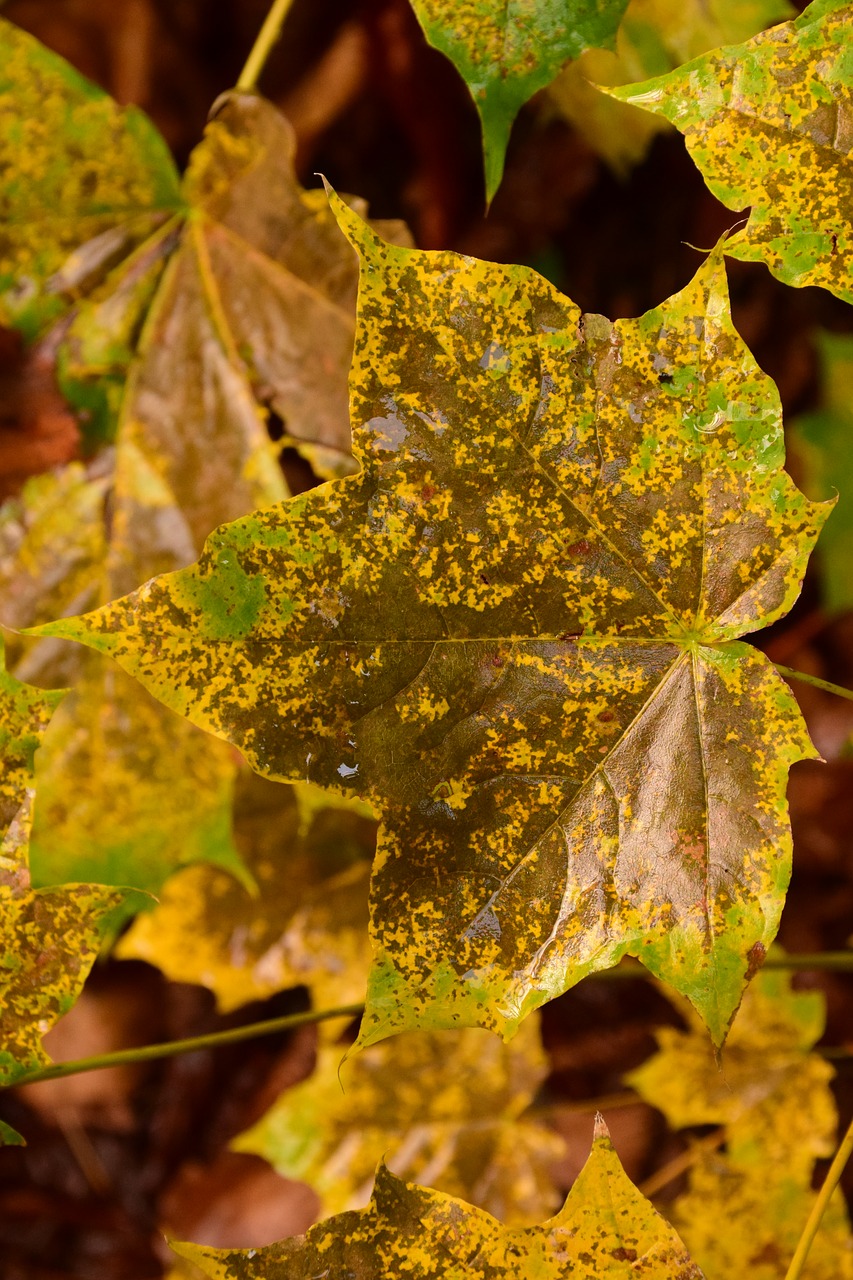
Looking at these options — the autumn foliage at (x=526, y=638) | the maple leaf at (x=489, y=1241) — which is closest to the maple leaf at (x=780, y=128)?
the autumn foliage at (x=526, y=638)

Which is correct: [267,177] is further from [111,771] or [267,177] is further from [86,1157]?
[86,1157]

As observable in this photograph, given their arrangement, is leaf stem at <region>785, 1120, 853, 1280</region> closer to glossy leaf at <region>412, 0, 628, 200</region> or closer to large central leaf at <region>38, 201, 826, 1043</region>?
large central leaf at <region>38, 201, 826, 1043</region>

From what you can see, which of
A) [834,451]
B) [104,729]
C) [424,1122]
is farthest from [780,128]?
[424,1122]

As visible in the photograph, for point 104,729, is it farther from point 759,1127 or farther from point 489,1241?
point 759,1127

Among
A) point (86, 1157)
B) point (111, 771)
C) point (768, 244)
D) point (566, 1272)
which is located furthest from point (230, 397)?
point (86, 1157)

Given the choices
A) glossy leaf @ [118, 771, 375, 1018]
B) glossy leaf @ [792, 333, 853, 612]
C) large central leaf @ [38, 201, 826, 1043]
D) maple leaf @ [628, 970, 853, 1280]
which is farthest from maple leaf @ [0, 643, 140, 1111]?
glossy leaf @ [792, 333, 853, 612]

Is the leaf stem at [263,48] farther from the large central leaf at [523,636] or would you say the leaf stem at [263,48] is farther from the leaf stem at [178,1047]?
the leaf stem at [178,1047]
